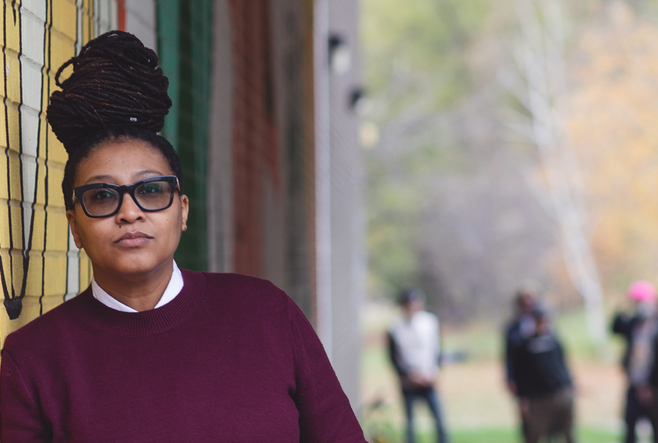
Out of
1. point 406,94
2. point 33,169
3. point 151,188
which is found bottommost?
point 151,188

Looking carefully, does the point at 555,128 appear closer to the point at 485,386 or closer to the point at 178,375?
the point at 485,386

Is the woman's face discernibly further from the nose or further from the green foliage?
the green foliage

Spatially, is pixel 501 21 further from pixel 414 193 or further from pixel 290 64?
pixel 290 64

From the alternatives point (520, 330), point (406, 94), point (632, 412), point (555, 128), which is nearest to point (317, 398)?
point (520, 330)

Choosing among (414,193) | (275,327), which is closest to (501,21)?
(414,193)

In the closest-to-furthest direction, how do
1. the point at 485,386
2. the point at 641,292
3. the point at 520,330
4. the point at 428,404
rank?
1. the point at 520,330
2. the point at 641,292
3. the point at 428,404
4. the point at 485,386

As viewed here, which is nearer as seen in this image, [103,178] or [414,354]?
[103,178]

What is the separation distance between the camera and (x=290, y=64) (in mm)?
6371

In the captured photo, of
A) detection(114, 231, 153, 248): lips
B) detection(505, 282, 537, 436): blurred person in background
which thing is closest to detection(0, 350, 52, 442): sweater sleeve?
detection(114, 231, 153, 248): lips

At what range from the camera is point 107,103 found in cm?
161

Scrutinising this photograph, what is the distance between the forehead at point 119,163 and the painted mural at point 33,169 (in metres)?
0.38

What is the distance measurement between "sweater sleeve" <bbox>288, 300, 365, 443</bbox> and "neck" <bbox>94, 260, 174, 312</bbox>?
11.3 inches

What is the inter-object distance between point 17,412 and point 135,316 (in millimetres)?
269

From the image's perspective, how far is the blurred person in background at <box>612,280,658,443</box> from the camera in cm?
852
